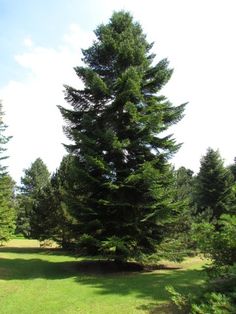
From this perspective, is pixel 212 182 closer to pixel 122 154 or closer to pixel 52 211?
pixel 52 211

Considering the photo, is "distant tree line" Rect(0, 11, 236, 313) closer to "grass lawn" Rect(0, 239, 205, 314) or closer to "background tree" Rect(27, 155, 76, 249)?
"grass lawn" Rect(0, 239, 205, 314)

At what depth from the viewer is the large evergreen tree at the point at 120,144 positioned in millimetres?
19609

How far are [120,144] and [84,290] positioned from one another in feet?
25.7

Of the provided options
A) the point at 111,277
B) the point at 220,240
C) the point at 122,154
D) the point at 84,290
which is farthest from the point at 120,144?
the point at 220,240

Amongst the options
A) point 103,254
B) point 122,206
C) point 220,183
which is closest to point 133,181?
point 122,206

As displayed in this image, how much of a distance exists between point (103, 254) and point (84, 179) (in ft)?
12.9

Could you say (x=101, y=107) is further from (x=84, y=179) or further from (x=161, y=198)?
(x=161, y=198)

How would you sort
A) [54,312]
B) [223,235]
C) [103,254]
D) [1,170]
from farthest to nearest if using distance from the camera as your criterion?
[1,170], [103,254], [54,312], [223,235]

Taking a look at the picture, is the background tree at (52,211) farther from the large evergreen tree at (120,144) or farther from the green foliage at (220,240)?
the green foliage at (220,240)

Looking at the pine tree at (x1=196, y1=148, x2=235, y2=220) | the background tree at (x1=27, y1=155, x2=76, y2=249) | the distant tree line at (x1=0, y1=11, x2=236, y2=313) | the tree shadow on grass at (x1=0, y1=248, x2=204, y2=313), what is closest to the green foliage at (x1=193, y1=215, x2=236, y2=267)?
the tree shadow on grass at (x1=0, y1=248, x2=204, y2=313)

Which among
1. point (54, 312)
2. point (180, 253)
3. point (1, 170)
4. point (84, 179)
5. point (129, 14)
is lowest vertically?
point (54, 312)

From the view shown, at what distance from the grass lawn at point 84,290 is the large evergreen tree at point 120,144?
6.06 feet

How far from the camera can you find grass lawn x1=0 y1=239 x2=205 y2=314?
38.5 feet

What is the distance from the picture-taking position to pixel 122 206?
20.1m
